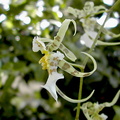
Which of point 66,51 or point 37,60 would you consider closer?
point 66,51

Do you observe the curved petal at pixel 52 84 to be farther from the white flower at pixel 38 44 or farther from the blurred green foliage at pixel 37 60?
the blurred green foliage at pixel 37 60

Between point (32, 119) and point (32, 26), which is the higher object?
point (32, 26)

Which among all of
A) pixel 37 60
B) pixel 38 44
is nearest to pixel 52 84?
pixel 38 44

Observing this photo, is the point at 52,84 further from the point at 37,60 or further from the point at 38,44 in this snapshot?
the point at 37,60

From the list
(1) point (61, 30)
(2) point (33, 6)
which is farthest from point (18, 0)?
(1) point (61, 30)

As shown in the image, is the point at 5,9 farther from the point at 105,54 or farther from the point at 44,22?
the point at 105,54

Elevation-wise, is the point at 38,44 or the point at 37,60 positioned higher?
the point at 38,44

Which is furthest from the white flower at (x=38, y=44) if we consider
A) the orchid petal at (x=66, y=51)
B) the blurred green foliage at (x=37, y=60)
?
the blurred green foliage at (x=37, y=60)

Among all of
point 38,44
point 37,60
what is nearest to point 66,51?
point 38,44
